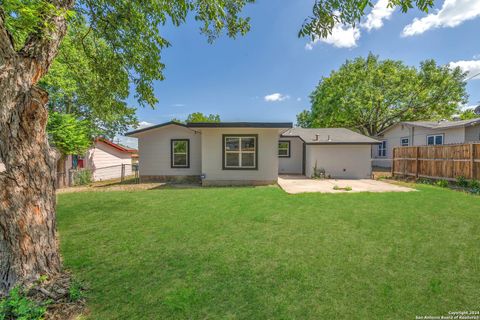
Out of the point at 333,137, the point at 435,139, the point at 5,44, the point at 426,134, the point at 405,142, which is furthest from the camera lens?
the point at 405,142

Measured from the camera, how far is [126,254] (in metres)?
3.11

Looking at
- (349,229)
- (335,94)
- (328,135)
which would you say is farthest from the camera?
(335,94)

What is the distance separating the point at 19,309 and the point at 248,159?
822 centimetres

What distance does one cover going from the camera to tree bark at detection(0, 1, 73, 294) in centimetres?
203

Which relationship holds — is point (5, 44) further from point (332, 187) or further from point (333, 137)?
point (333, 137)

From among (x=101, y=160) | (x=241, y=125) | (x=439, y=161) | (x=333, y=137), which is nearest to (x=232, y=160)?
(x=241, y=125)

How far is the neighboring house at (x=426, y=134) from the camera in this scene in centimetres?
1232

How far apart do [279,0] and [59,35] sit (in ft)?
16.2

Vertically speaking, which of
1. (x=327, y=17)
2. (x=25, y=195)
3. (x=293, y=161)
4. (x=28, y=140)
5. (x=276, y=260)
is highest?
(x=327, y=17)

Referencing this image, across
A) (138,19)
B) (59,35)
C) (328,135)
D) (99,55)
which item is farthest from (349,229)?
(328,135)

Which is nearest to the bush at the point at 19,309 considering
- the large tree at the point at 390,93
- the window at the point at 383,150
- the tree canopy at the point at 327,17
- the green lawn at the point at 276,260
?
the green lawn at the point at 276,260

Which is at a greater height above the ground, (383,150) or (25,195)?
(383,150)

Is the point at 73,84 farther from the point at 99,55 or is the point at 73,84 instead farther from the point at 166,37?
the point at 166,37

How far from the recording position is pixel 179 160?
10984mm
